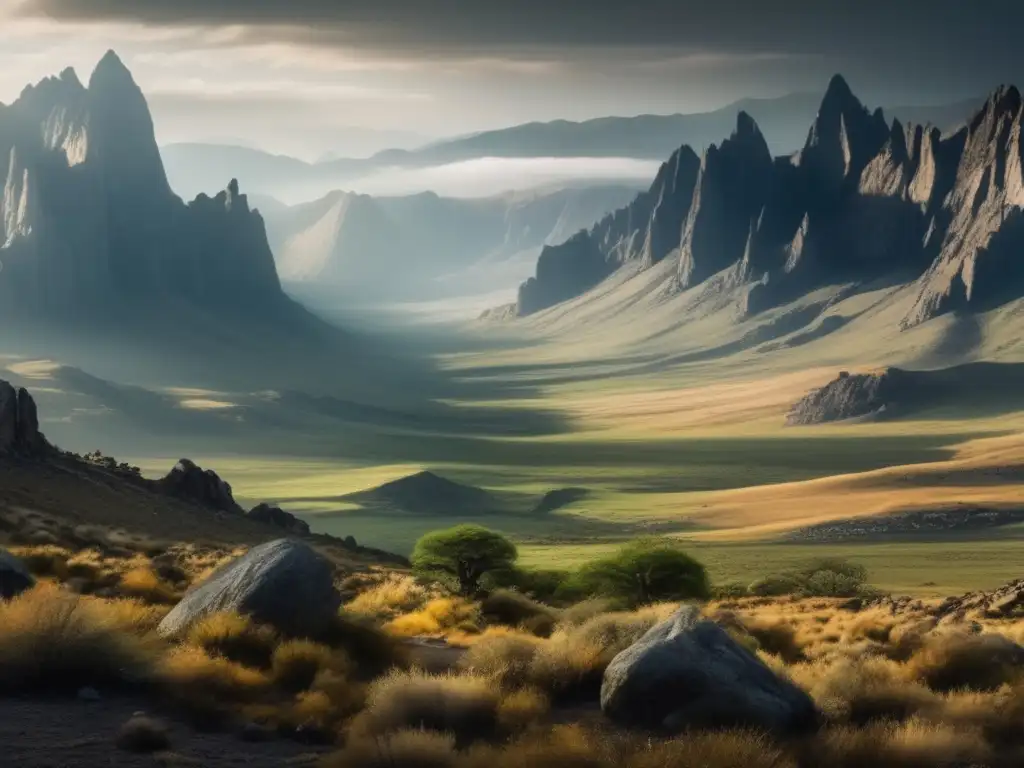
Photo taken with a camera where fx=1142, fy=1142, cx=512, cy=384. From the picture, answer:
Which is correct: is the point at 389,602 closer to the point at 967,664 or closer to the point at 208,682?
the point at 208,682

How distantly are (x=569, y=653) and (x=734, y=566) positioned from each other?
78934mm

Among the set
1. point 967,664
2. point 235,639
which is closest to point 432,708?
point 235,639

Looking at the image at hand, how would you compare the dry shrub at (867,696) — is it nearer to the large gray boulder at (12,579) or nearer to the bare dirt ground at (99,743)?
the bare dirt ground at (99,743)

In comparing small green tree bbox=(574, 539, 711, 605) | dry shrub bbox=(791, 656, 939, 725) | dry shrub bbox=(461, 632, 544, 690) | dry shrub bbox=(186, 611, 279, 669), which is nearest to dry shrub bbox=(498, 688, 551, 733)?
dry shrub bbox=(461, 632, 544, 690)

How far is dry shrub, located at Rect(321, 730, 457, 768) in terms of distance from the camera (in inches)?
529

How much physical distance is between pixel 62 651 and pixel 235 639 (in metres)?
2.83

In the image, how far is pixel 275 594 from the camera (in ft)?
65.6

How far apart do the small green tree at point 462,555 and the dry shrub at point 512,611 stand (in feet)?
40.9

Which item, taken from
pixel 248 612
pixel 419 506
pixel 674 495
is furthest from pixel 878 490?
pixel 248 612

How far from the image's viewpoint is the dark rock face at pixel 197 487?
7956 cm

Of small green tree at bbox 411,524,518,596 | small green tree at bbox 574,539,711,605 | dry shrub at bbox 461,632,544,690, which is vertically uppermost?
dry shrub at bbox 461,632,544,690

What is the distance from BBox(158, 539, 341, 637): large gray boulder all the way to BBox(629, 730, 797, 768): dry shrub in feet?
27.3

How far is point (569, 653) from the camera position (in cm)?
1880

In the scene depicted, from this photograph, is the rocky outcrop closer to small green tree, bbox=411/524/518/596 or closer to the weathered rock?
the weathered rock
